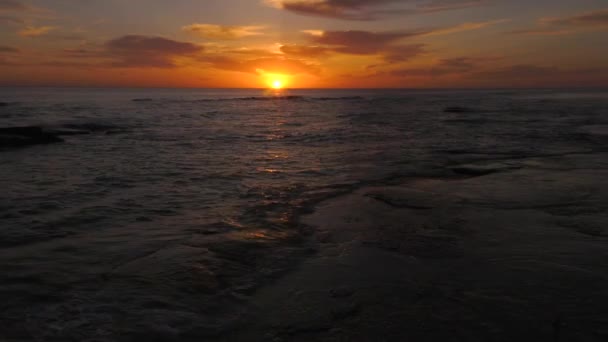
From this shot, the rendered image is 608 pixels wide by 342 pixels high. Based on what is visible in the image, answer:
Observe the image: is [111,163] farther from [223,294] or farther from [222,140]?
[223,294]

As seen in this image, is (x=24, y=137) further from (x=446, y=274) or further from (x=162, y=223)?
(x=446, y=274)

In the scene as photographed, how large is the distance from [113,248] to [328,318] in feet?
13.7

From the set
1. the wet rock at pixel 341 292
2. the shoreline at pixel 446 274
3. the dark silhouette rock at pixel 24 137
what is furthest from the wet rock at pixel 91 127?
the wet rock at pixel 341 292

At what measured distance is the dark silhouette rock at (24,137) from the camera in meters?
20.3

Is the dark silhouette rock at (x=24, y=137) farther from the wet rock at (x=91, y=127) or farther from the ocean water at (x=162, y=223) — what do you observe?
the wet rock at (x=91, y=127)

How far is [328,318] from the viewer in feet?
15.2

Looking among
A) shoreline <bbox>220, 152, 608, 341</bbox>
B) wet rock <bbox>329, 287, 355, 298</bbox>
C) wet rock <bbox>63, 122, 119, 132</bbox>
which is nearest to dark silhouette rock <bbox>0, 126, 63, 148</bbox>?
wet rock <bbox>63, 122, 119, 132</bbox>

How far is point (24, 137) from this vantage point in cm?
2133

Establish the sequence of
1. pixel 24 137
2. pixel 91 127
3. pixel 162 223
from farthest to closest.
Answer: pixel 91 127, pixel 24 137, pixel 162 223

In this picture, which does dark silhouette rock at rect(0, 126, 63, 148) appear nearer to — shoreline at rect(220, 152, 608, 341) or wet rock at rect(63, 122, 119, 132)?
wet rock at rect(63, 122, 119, 132)

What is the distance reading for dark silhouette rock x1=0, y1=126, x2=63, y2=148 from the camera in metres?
20.3

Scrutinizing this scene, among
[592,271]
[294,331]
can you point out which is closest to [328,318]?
[294,331]

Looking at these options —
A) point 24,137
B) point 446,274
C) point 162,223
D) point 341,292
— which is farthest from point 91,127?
Result: point 446,274

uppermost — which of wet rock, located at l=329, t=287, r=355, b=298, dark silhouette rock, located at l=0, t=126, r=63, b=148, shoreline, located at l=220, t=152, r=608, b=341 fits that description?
dark silhouette rock, located at l=0, t=126, r=63, b=148
